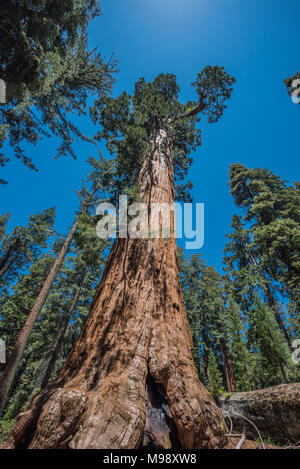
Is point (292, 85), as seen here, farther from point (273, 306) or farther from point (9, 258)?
point (9, 258)

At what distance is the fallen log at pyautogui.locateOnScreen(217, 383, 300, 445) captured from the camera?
2838mm

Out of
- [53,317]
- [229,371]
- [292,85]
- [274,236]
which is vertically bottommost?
[229,371]

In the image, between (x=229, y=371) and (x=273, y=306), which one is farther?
(x=229, y=371)

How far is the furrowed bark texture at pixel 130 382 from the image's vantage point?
60.5 inches

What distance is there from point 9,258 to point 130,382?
62.3 feet

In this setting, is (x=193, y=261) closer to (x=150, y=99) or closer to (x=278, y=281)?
(x=278, y=281)

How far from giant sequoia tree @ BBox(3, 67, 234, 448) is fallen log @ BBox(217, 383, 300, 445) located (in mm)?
1199

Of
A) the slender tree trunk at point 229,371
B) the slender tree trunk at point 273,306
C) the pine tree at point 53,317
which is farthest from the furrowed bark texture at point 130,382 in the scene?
the slender tree trunk at point 229,371

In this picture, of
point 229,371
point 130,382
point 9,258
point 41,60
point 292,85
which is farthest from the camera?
point 9,258

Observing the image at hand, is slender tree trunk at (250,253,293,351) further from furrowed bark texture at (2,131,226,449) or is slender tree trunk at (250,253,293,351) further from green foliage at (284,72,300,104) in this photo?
green foliage at (284,72,300,104)

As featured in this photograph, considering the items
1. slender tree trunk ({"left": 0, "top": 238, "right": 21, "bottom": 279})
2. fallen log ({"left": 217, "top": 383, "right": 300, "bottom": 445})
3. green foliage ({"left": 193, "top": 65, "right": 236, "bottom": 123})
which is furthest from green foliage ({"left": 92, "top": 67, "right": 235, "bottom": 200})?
slender tree trunk ({"left": 0, "top": 238, "right": 21, "bottom": 279})

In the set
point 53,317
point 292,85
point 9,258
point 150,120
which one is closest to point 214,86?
point 150,120

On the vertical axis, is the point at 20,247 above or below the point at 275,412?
above

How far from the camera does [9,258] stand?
1658cm
